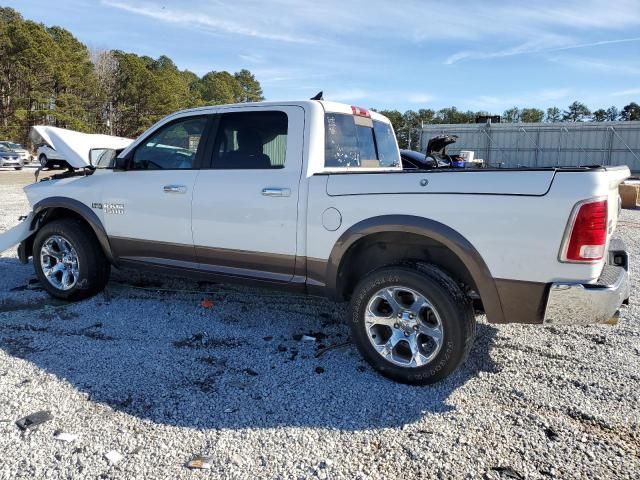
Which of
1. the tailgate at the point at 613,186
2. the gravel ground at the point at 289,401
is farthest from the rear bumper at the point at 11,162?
the tailgate at the point at 613,186

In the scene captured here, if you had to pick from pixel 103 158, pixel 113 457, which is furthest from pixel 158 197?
pixel 113 457

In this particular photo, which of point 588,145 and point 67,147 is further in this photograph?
point 588,145

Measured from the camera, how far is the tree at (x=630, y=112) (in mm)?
62625

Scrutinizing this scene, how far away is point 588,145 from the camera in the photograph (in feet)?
111

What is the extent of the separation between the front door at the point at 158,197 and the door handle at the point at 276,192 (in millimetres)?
778

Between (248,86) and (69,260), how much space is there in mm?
81008

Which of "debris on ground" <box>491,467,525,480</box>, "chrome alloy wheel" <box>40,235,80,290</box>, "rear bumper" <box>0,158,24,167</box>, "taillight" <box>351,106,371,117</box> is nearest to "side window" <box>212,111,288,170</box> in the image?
"taillight" <box>351,106,371,117</box>

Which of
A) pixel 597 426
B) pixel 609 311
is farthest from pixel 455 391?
pixel 609 311

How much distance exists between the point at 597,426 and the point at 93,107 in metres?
54.5

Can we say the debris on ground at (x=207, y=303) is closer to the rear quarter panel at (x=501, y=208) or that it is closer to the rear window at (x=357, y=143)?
the rear window at (x=357, y=143)

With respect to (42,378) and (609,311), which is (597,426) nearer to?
(609,311)

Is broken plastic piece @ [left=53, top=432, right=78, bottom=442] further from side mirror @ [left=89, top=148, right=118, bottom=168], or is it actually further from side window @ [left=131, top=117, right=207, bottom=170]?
side mirror @ [left=89, top=148, right=118, bottom=168]

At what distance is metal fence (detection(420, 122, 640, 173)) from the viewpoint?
33281 mm

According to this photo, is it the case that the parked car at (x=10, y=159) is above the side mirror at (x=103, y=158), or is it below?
above
